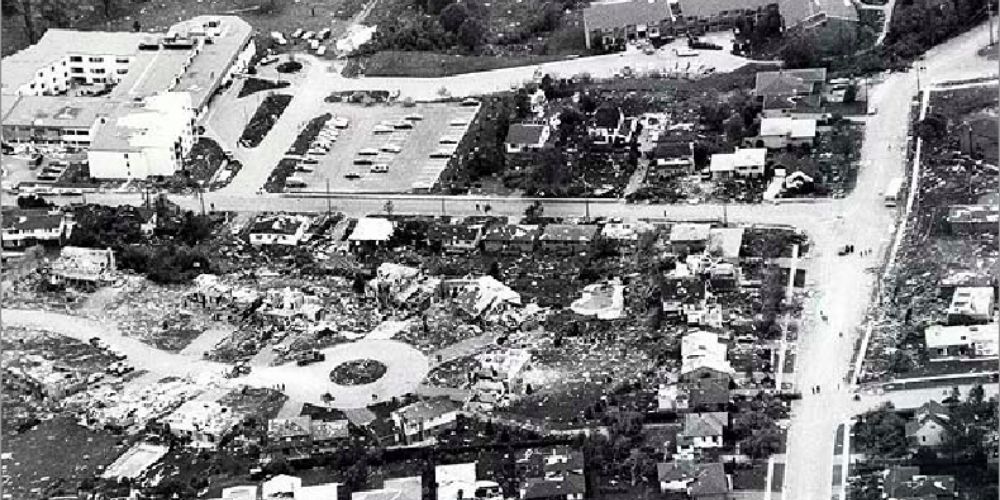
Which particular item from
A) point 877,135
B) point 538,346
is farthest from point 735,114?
point 538,346

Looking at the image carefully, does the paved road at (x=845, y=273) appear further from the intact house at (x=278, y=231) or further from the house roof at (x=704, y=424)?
the intact house at (x=278, y=231)

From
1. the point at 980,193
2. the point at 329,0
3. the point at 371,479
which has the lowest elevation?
the point at 371,479

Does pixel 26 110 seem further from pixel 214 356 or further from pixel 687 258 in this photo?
pixel 687 258

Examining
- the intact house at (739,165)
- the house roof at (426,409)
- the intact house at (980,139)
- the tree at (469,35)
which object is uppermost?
the tree at (469,35)

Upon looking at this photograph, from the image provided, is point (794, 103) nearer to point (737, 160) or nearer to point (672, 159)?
point (737, 160)

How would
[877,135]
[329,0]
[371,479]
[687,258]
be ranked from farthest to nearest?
[329,0] → [877,135] → [687,258] → [371,479]

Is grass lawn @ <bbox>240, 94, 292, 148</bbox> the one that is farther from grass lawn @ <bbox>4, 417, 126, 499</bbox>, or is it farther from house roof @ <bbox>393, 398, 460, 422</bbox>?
house roof @ <bbox>393, 398, 460, 422</bbox>

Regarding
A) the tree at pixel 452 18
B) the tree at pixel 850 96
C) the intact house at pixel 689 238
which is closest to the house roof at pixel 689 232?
the intact house at pixel 689 238
